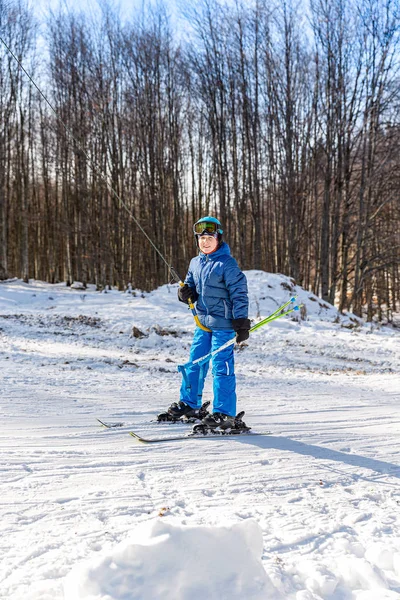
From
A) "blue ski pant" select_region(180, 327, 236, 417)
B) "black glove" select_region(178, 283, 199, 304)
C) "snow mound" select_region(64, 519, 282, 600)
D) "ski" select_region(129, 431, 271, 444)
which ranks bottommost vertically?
"ski" select_region(129, 431, 271, 444)

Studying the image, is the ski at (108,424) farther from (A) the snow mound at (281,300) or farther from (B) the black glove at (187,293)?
(A) the snow mound at (281,300)

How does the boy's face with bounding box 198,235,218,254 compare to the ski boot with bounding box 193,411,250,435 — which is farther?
the boy's face with bounding box 198,235,218,254

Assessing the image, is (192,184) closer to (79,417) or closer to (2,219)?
(2,219)

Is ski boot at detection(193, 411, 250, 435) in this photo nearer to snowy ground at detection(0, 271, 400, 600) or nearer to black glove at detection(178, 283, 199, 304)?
snowy ground at detection(0, 271, 400, 600)

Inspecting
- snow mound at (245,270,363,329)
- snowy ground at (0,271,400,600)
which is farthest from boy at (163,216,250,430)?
snow mound at (245,270,363,329)

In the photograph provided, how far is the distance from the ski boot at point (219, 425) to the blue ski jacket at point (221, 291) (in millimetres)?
857

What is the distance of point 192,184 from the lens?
94.9 ft

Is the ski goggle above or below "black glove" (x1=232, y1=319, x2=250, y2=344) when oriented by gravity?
above

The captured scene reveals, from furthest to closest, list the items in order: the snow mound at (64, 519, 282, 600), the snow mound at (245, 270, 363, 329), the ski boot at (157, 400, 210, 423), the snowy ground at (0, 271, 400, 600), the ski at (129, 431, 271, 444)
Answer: the snow mound at (245, 270, 363, 329)
the ski boot at (157, 400, 210, 423)
the ski at (129, 431, 271, 444)
the snowy ground at (0, 271, 400, 600)
the snow mound at (64, 519, 282, 600)

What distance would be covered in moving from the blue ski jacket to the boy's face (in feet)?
0.19

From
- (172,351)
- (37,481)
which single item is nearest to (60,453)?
(37,481)

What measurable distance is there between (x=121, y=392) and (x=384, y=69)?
56.9 ft

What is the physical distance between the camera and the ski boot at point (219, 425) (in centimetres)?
439

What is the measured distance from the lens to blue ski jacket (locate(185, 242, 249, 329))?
177 inches
